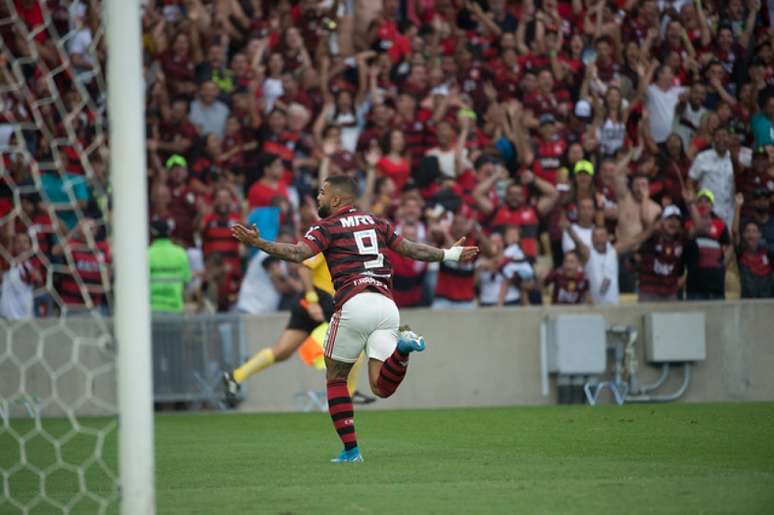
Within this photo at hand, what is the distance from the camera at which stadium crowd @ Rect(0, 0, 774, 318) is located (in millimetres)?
16844

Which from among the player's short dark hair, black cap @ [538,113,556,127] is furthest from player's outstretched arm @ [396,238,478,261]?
black cap @ [538,113,556,127]

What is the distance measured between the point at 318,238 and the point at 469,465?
192cm

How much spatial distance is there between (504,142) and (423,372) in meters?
3.77

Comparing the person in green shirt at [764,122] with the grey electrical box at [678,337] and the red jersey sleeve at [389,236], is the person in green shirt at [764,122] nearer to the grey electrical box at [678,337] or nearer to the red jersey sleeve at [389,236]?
the grey electrical box at [678,337]

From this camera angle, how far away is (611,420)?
12.8 metres

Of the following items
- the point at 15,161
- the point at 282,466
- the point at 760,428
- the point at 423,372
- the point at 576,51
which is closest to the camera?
the point at 282,466

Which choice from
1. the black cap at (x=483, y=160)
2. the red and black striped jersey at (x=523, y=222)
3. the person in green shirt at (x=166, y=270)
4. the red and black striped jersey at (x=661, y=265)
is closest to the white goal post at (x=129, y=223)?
the person in green shirt at (x=166, y=270)

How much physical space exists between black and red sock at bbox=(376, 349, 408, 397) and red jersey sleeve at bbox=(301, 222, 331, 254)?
92cm

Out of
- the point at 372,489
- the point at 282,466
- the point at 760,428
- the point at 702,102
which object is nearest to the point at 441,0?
the point at 702,102

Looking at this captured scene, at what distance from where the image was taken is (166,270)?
1644cm

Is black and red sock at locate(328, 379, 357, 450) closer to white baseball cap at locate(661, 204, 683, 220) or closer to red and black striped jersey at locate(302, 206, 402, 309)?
red and black striped jersey at locate(302, 206, 402, 309)

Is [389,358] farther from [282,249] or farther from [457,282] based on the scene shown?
[457,282]

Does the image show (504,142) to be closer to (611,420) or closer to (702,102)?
(702,102)

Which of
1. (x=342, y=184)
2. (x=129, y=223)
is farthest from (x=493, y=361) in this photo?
(x=129, y=223)
